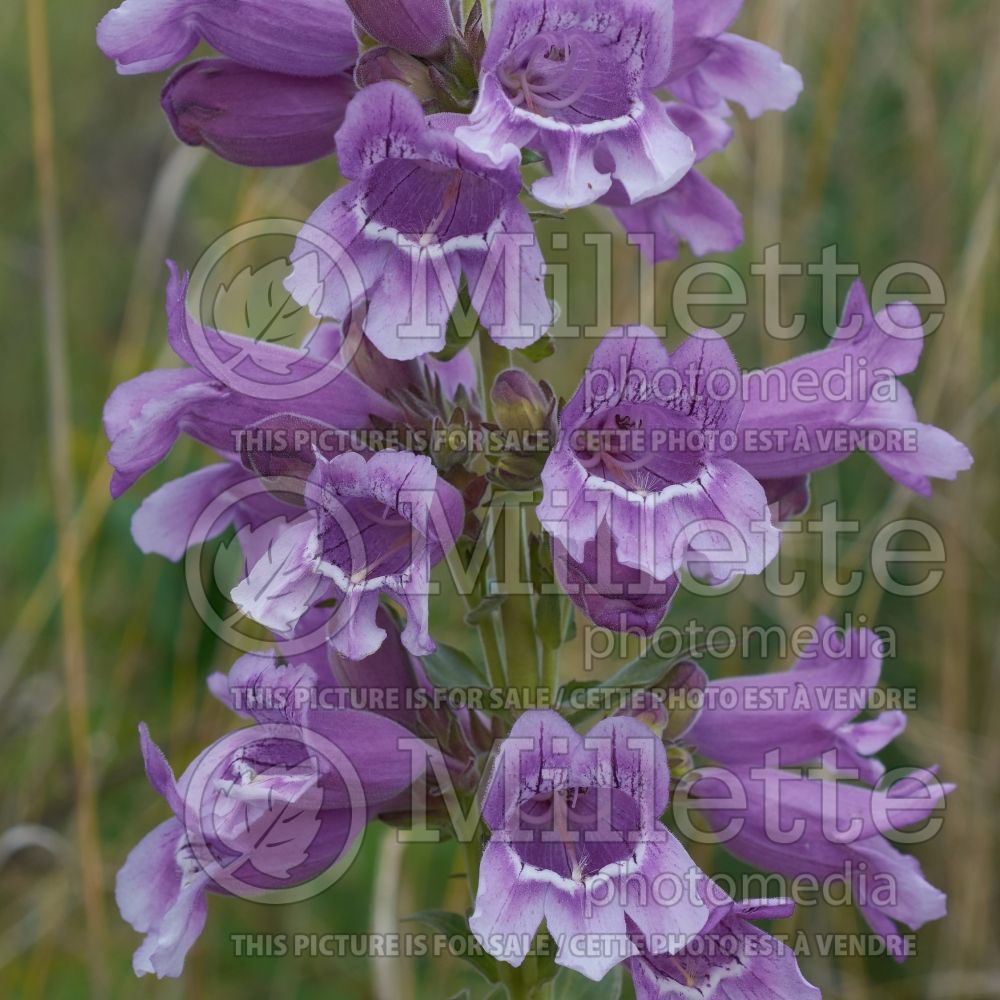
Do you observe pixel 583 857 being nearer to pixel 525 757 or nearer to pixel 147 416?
pixel 525 757

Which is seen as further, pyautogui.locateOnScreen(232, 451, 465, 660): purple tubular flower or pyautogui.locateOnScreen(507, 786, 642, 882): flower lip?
pyautogui.locateOnScreen(507, 786, 642, 882): flower lip

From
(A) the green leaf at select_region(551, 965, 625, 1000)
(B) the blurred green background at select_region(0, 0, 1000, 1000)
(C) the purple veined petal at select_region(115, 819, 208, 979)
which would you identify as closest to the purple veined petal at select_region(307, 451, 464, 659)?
(C) the purple veined petal at select_region(115, 819, 208, 979)

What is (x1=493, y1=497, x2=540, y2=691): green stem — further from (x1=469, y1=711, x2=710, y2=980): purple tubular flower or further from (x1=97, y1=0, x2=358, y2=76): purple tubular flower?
(x1=97, y1=0, x2=358, y2=76): purple tubular flower

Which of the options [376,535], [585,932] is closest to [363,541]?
[376,535]

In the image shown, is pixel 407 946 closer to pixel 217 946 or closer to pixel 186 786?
pixel 217 946

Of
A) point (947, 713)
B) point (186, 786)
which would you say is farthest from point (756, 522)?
point (947, 713)
